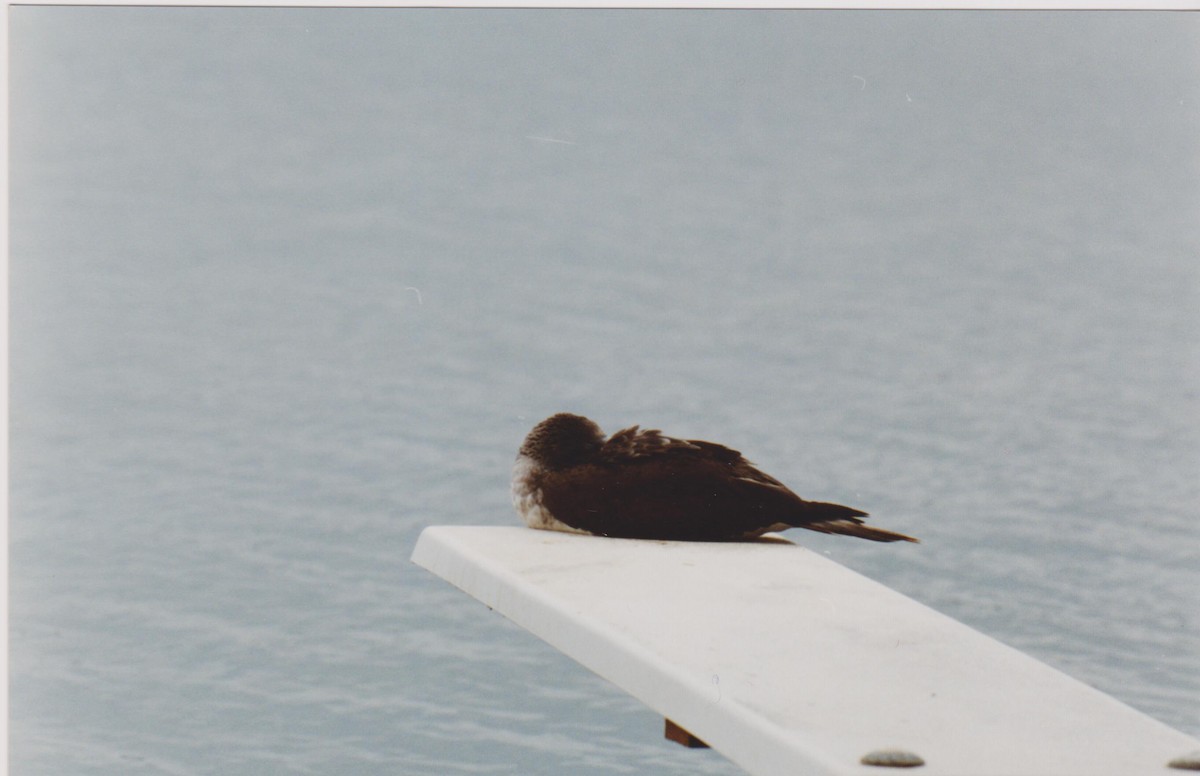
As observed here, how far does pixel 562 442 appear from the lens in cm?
328

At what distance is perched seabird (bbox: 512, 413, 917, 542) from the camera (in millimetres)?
3088

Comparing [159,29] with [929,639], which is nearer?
[929,639]

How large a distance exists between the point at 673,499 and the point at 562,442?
310 mm

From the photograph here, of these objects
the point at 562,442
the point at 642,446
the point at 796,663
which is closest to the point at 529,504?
the point at 562,442

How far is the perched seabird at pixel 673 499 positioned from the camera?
3088 mm

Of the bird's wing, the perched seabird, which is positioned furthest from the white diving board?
the bird's wing

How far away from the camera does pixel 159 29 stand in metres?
9.38

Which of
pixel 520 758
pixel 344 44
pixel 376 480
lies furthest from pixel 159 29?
pixel 520 758

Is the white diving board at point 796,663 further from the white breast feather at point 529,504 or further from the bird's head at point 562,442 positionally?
the bird's head at point 562,442

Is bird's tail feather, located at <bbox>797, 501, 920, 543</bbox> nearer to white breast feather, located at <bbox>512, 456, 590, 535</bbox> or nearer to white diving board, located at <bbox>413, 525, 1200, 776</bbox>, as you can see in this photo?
white diving board, located at <bbox>413, 525, 1200, 776</bbox>

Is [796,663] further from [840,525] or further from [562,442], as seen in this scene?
[562,442]

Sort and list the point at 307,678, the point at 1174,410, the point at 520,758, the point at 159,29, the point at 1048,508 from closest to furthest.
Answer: the point at 520,758, the point at 307,678, the point at 1048,508, the point at 1174,410, the point at 159,29

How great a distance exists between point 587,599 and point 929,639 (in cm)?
A: 56

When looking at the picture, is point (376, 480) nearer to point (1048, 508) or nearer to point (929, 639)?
point (1048, 508)
